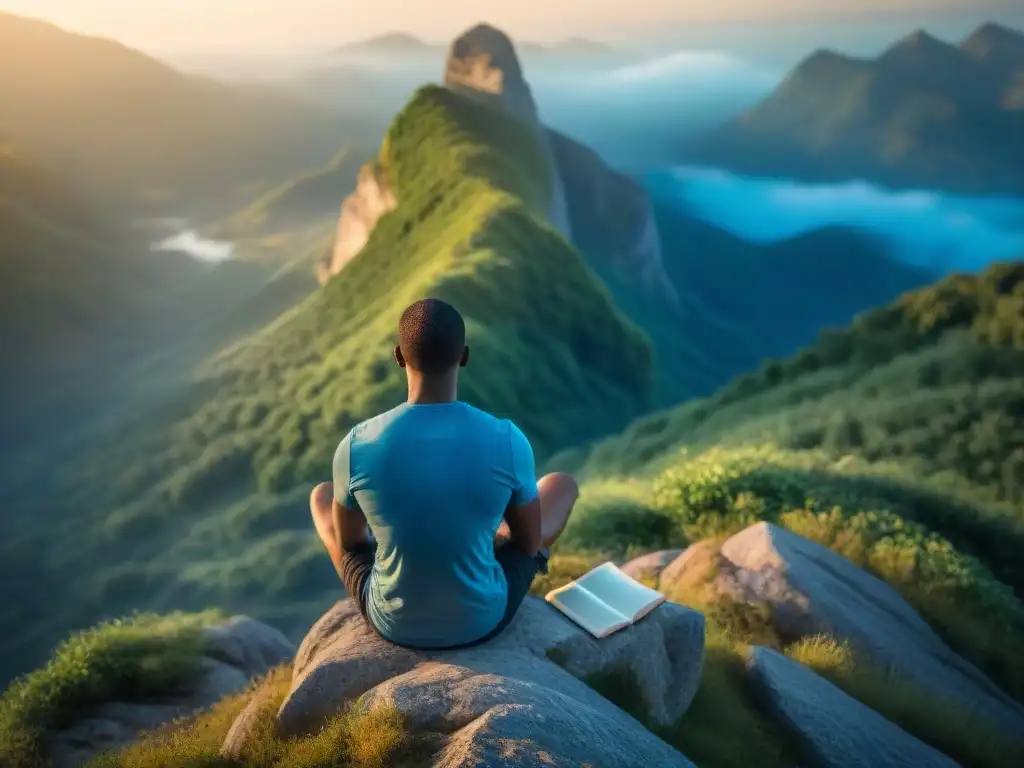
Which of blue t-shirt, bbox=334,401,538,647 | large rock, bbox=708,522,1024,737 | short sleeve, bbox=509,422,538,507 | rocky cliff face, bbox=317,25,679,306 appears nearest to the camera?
blue t-shirt, bbox=334,401,538,647

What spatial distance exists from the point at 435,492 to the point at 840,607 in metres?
4.24

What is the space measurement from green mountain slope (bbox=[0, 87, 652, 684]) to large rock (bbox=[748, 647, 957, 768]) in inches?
510

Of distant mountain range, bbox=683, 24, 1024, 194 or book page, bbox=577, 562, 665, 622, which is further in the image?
distant mountain range, bbox=683, 24, 1024, 194

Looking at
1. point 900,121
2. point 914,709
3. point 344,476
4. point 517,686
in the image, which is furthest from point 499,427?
point 900,121

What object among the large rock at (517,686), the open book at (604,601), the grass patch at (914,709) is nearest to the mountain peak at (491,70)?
the grass patch at (914,709)

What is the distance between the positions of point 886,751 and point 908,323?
1625 centimetres

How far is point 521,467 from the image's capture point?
3.41m

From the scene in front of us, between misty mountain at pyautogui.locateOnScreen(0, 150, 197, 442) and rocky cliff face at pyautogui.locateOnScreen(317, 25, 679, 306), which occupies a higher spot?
rocky cliff face at pyautogui.locateOnScreen(317, 25, 679, 306)

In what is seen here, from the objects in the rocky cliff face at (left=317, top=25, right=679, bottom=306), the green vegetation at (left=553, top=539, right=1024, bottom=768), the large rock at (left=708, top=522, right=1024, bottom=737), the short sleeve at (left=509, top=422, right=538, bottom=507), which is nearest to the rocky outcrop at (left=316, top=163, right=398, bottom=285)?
the rocky cliff face at (left=317, top=25, right=679, bottom=306)

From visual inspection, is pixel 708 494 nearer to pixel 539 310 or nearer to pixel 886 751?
pixel 886 751

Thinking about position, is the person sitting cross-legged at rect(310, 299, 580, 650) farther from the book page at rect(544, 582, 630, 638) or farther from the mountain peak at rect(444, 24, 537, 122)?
the mountain peak at rect(444, 24, 537, 122)

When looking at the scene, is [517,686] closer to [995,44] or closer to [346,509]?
[346,509]

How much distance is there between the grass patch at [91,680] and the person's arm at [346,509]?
14.7ft

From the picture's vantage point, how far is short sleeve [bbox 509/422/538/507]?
337cm
